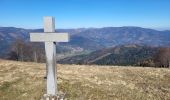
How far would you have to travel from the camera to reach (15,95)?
2311 centimetres

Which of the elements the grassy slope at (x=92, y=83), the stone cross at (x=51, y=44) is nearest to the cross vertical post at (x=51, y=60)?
the stone cross at (x=51, y=44)

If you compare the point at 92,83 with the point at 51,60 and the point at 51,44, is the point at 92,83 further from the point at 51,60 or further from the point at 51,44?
the point at 51,44

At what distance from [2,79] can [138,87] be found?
Answer: 1350cm

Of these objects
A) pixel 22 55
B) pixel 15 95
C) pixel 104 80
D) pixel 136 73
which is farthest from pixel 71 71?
pixel 22 55

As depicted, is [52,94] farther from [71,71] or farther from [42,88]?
[71,71]

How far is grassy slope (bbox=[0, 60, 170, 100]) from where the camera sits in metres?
23.2

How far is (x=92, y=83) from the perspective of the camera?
85.5 ft

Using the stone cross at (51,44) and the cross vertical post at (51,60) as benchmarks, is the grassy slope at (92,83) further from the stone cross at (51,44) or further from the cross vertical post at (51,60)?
the stone cross at (51,44)

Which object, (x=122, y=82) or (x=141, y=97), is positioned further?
(x=122, y=82)

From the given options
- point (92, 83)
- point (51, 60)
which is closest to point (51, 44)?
point (51, 60)

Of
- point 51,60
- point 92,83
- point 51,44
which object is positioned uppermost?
point 51,44

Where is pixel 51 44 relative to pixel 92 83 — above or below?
above

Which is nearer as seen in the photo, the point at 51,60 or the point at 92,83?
the point at 51,60

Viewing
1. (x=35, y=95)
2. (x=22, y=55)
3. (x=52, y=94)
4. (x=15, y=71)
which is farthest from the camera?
(x=22, y=55)
